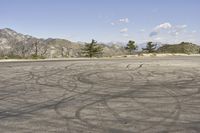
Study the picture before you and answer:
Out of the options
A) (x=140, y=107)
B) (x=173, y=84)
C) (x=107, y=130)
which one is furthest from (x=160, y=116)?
(x=173, y=84)

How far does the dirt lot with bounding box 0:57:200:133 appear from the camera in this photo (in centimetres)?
877

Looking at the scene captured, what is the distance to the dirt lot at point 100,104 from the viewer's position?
877cm

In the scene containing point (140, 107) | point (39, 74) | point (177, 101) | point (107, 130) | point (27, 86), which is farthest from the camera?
point (39, 74)

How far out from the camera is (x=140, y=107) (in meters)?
11.1

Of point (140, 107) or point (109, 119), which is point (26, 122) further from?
point (140, 107)

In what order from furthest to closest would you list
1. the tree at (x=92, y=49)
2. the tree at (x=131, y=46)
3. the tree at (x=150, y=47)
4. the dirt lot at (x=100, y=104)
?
the tree at (x=150, y=47) → the tree at (x=131, y=46) → the tree at (x=92, y=49) → the dirt lot at (x=100, y=104)

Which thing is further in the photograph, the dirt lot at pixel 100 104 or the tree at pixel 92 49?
the tree at pixel 92 49

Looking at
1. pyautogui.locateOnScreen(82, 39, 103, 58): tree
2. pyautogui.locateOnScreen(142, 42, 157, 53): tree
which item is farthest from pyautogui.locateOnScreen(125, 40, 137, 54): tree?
pyautogui.locateOnScreen(82, 39, 103, 58): tree

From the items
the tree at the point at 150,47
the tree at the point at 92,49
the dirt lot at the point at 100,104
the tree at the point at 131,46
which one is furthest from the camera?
the tree at the point at 150,47

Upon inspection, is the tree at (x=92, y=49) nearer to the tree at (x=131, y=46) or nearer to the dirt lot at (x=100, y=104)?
the tree at (x=131, y=46)

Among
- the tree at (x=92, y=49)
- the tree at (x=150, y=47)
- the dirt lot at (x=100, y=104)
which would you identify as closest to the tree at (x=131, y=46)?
the tree at (x=150, y=47)

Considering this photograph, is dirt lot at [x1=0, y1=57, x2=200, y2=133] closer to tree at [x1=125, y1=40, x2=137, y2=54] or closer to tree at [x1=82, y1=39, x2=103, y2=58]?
tree at [x1=82, y1=39, x2=103, y2=58]

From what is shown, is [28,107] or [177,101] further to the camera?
[177,101]

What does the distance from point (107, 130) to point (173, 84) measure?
8.53 m
